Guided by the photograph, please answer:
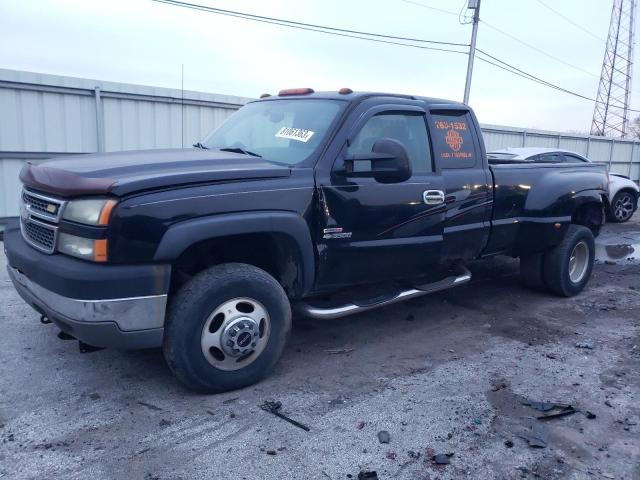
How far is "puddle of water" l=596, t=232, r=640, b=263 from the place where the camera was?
919 centimetres

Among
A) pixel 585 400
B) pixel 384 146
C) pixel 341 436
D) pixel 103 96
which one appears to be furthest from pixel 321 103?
pixel 103 96

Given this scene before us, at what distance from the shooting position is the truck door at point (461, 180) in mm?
4969

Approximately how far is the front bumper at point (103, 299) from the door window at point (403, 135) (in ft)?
6.20

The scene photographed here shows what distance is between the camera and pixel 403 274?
4785 mm

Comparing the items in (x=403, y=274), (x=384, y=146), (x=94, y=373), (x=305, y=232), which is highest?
(x=384, y=146)

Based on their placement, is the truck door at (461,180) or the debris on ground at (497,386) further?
the truck door at (461,180)

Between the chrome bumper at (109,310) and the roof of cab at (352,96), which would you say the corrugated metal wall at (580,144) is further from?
the chrome bumper at (109,310)

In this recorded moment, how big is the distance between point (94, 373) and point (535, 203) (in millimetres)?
4370

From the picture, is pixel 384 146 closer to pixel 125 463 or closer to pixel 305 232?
pixel 305 232

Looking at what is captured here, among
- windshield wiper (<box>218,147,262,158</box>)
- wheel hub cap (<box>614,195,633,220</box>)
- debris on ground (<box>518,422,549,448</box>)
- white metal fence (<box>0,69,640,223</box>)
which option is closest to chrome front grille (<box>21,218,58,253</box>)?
windshield wiper (<box>218,147,262,158</box>)

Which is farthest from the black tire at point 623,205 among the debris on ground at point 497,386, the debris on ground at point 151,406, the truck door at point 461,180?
the debris on ground at point 151,406


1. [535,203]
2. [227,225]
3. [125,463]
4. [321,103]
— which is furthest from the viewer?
[535,203]

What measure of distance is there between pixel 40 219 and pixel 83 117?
671 centimetres

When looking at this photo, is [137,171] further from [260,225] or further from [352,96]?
[352,96]
